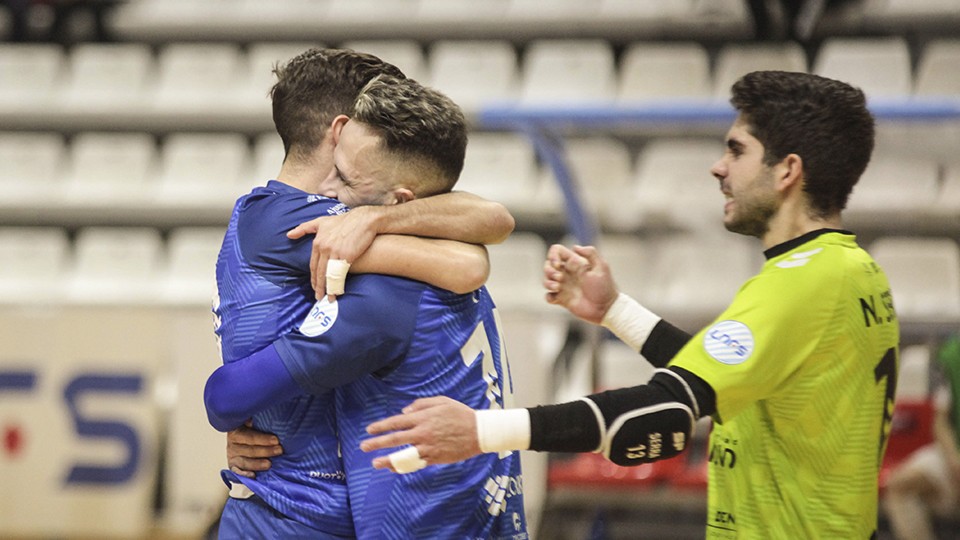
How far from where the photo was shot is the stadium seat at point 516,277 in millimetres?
6715

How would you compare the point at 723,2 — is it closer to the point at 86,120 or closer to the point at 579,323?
the point at 579,323

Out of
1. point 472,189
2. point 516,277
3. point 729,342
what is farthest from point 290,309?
point 472,189

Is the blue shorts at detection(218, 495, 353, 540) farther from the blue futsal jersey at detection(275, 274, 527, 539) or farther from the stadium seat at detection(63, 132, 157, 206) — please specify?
the stadium seat at detection(63, 132, 157, 206)

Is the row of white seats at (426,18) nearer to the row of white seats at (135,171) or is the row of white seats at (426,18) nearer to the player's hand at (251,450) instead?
the row of white seats at (135,171)

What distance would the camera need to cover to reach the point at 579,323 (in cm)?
543

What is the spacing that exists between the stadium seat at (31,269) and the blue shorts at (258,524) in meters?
5.56

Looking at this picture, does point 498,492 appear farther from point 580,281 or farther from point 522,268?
point 522,268

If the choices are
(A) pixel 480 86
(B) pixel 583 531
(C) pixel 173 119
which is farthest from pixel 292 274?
(C) pixel 173 119

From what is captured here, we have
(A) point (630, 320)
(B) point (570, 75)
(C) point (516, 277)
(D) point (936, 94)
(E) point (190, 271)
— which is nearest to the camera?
(A) point (630, 320)

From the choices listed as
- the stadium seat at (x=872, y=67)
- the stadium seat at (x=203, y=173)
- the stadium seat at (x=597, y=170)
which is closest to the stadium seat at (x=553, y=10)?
the stadium seat at (x=872, y=67)

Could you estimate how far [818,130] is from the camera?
8.18ft

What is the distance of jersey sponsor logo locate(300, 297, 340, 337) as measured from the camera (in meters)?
2.20

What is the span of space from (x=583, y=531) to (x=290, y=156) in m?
3.04

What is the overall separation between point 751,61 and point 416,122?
17.4 ft
